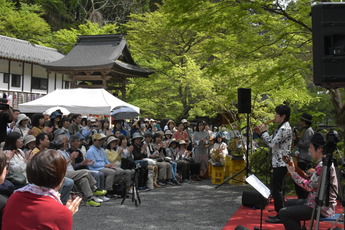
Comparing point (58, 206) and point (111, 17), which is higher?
point (111, 17)

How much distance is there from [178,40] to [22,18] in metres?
11.8

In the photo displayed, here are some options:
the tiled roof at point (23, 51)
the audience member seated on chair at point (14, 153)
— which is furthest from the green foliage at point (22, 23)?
the audience member seated on chair at point (14, 153)

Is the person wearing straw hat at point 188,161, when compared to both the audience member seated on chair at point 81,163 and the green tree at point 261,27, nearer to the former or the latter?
the green tree at point 261,27

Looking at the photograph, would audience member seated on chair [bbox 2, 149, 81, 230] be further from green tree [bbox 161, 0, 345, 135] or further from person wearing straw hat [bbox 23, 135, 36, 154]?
green tree [bbox 161, 0, 345, 135]

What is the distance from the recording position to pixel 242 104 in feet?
29.1

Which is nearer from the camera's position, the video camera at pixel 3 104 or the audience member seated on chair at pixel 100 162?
the video camera at pixel 3 104

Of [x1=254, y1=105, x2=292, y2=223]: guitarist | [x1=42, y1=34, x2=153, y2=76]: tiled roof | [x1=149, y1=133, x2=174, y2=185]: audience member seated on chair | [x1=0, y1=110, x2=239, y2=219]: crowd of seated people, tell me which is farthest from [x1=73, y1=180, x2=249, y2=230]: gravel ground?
[x1=42, y1=34, x2=153, y2=76]: tiled roof

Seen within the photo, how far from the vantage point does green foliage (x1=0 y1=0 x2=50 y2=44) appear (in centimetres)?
2611

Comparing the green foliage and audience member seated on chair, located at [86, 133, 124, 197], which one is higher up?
the green foliage

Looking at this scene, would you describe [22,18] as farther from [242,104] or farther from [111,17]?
[242,104]

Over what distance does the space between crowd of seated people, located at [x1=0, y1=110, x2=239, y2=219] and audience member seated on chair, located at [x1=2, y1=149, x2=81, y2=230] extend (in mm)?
2423

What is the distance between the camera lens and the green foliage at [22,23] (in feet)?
85.7

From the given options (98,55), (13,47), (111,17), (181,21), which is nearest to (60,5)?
(111,17)

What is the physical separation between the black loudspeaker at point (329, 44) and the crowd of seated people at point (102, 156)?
12.0 ft
